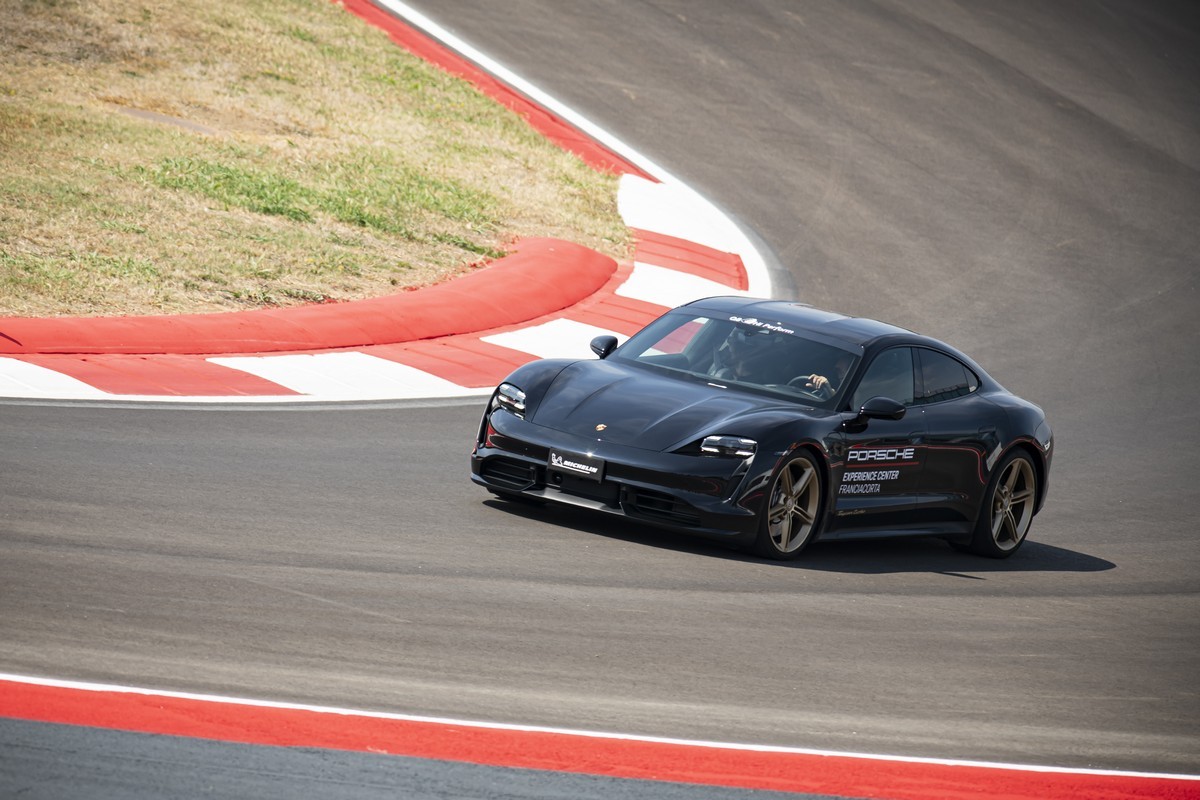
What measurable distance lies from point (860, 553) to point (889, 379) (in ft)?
3.41

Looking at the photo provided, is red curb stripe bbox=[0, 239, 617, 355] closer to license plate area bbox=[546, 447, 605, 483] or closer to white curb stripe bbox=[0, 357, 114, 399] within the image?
white curb stripe bbox=[0, 357, 114, 399]

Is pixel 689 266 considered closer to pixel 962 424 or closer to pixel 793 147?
pixel 793 147

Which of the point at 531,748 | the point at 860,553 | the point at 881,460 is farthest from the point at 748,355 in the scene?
the point at 531,748

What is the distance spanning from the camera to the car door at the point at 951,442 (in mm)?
9492

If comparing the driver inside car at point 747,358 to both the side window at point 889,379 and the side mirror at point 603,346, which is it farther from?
the side mirror at point 603,346

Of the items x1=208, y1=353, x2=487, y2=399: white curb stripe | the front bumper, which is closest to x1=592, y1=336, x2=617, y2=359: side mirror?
the front bumper

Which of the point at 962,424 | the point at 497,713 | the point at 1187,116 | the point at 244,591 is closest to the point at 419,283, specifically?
the point at 962,424

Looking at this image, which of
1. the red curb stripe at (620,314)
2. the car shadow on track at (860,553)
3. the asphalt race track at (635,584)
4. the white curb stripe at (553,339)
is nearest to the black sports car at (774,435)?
the car shadow on track at (860,553)

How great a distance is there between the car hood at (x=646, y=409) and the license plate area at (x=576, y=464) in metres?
0.16

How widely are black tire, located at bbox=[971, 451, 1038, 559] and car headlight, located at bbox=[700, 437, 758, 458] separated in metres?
2.24

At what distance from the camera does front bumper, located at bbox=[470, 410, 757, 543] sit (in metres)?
8.13

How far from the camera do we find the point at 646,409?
8.52 meters

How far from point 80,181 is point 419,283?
3.61 meters

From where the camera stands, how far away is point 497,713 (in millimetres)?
5273
